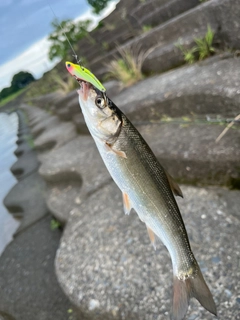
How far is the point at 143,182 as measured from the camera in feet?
4.77

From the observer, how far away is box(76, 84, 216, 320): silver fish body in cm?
136

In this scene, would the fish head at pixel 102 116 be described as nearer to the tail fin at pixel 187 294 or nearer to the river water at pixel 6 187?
the tail fin at pixel 187 294

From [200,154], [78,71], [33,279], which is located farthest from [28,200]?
[78,71]

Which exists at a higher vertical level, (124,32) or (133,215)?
(124,32)

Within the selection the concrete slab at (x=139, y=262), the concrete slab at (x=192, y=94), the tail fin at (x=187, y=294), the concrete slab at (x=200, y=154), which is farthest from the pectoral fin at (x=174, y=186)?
the concrete slab at (x=192, y=94)

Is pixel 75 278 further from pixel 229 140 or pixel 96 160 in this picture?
pixel 96 160

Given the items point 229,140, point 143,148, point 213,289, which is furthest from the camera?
point 229,140

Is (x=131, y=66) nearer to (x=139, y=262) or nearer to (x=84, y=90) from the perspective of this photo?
(x=139, y=262)

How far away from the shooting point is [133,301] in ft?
6.90

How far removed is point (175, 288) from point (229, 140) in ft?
5.38

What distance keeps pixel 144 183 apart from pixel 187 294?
591 millimetres

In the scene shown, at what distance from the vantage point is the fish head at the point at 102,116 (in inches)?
52.3

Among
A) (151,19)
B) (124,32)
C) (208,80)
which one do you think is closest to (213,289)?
(208,80)

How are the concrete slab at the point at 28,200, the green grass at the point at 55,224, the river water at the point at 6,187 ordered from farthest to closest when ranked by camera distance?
1. the concrete slab at the point at 28,200
2. the river water at the point at 6,187
3. the green grass at the point at 55,224
